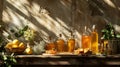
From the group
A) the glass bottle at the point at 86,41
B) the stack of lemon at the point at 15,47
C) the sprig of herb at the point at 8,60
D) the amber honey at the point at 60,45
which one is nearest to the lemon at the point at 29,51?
the stack of lemon at the point at 15,47

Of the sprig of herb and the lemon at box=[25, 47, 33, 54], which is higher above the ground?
the lemon at box=[25, 47, 33, 54]

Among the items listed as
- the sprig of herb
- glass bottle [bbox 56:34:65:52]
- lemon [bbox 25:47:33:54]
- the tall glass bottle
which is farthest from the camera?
glass bottle [bbox 56:34:65:52]

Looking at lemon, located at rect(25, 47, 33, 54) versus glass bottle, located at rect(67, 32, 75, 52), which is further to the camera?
glass bottle, located at rect(67, 32, 75, 52)

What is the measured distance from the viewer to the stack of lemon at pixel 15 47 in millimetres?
3430

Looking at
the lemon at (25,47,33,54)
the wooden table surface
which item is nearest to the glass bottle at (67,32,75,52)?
the wooden table surface

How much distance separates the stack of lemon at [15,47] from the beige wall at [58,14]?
14.4 inches

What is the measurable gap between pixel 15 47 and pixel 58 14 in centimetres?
67

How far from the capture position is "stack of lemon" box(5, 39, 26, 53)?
11.3 feet

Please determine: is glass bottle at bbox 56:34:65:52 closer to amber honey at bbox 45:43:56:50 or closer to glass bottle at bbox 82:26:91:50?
amber honey at bbox 45:43:56:50

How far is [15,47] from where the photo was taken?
3.43m

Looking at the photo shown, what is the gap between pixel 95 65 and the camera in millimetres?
3438

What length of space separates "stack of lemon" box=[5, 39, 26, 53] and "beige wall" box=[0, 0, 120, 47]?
1.20 feet

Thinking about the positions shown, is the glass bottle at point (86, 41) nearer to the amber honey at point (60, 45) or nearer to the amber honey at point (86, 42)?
the amber honey at point (86, 42)

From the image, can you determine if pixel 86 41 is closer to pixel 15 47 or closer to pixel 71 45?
pixel 71 45
